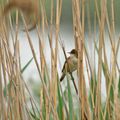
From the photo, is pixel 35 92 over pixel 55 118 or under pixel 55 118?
under

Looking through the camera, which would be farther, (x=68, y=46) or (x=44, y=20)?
(x=68, y=46)

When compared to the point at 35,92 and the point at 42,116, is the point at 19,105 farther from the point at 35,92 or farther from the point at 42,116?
the point at 35,92

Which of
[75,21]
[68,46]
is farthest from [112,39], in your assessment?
[68,46]

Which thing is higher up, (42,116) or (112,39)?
(112,39)

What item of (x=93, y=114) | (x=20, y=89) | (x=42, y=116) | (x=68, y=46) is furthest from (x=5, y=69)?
(x=68, y=46)

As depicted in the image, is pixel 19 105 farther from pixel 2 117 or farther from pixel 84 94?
pixel 84 94

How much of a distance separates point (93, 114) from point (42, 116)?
142 mm

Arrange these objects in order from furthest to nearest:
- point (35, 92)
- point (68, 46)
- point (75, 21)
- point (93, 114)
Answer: point (68, 46)
point (35, 92)
point (93, 114)
point (75, 21)

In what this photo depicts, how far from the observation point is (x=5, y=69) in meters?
1.17

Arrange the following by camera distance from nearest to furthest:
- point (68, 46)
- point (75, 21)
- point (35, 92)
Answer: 1. point (75, 21)
2. point (35, 92)
3. point (68, 46)

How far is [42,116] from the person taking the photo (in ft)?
4.04

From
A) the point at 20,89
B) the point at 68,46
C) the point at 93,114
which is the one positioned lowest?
the point at 68,46

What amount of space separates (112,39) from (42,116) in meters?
0.28

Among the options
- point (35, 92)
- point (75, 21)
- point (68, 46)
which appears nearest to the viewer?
point (75, 21)
